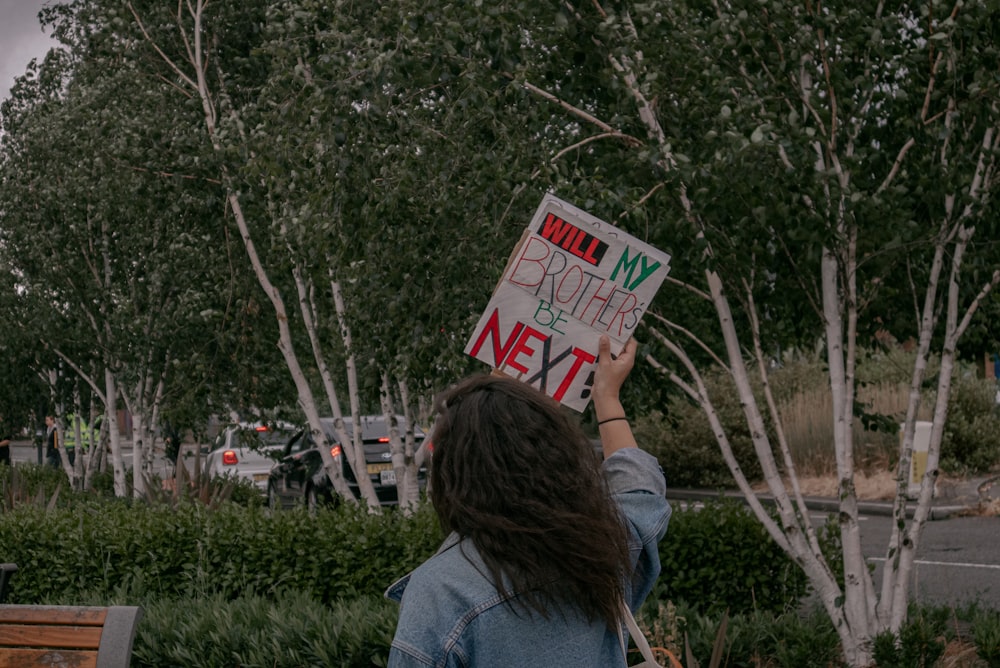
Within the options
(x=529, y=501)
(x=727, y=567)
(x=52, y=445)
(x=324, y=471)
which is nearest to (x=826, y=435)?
(x=324, y=471)

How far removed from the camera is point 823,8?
5191 mm

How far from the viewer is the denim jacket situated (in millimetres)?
1848

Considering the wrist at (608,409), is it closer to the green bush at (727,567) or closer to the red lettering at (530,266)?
the red lettering at (530,266)

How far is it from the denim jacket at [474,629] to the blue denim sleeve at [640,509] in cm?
20

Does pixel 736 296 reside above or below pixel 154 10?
below

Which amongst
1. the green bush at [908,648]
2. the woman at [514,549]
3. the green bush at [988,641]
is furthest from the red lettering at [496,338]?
the green bush at [988,641]

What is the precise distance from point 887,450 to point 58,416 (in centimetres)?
1216

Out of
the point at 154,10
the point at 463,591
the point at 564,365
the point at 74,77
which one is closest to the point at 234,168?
the point at 154,10

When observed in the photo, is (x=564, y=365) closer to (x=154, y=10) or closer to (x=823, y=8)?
(x=823, y=8)

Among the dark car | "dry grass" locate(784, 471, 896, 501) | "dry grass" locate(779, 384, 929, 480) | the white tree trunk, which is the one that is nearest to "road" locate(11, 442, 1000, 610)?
"dry grass" locate(784, 471, 896, 501)

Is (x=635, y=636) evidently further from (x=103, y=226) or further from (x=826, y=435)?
(x=826, y=435)

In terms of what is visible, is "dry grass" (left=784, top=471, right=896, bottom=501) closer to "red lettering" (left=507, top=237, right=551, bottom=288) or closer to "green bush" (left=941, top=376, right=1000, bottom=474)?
"green bush" (left=941, top=376, right=1000, bottom=474)

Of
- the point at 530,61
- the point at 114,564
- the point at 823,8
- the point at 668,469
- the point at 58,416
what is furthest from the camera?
the point at 668,469

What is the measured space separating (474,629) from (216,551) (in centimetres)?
562
